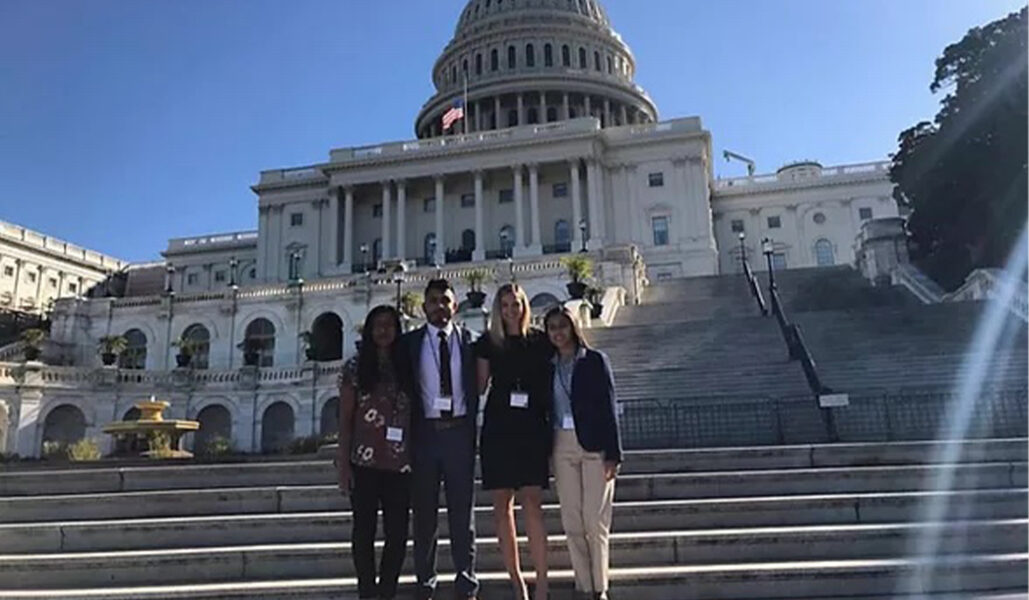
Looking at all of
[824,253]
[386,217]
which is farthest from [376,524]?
[824,253]

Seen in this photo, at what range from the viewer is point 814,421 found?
12.6m

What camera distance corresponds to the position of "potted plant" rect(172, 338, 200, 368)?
3662 centimetres

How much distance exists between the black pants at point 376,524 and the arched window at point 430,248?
55.3m

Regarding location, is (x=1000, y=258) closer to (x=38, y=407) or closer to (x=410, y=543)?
(x=410, y=543)

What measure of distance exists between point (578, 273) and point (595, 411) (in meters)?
27.6

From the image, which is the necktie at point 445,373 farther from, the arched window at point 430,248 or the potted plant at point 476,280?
the arched window at point 430,248

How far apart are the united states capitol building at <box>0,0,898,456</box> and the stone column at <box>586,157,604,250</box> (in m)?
0.14

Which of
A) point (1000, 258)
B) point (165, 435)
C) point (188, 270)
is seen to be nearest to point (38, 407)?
point (165, 435)

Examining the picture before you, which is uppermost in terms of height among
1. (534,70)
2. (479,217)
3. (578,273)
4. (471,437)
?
(534,70)

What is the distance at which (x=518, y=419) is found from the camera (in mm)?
5824

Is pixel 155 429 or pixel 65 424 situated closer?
pixel 155 429

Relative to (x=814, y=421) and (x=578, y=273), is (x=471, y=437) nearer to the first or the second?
(x=814, y=421)

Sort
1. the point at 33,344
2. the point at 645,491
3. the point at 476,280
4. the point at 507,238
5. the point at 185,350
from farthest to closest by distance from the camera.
→ the point at 507,238, the point at 33,344, the point at 185,350, the point at 476,280, the point at 645,491

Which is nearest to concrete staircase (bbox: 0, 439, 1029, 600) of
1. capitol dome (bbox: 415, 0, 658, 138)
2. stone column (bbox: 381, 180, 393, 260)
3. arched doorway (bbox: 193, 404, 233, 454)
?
arched doorway (bbox: 193, 404, 233, 454)
